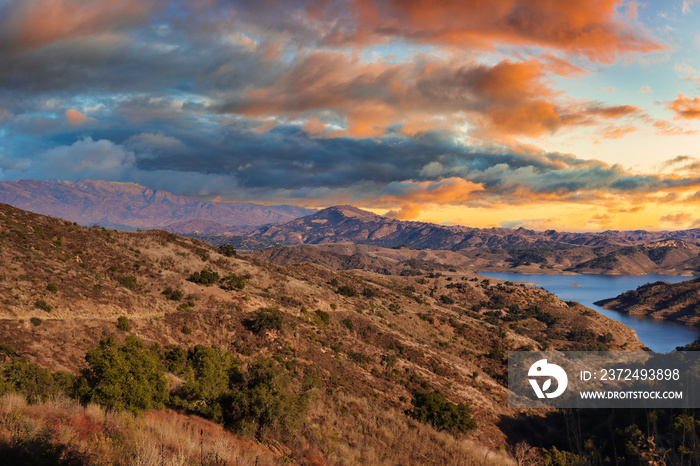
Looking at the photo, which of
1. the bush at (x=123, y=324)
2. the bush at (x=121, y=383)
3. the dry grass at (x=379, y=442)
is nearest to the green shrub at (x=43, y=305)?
the bush at (x=123, y=324)

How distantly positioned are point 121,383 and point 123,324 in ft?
65.1

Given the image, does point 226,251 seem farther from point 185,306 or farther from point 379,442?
point 379,442

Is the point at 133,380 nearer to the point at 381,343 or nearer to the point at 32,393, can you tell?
the point at 32,393

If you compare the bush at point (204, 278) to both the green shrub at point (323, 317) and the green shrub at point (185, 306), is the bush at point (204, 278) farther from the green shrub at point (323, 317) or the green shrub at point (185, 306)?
the green shrub at point (323, 317)

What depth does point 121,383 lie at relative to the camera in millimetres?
17031

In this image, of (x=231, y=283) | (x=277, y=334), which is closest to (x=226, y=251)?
(x=231, y=283)

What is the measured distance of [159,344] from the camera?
33.6m

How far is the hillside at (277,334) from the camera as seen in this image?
76.7 feet

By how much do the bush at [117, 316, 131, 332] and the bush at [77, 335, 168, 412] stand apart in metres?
17.2

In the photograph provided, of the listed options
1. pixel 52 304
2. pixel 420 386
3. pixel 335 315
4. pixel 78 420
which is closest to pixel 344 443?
pixel 78 420

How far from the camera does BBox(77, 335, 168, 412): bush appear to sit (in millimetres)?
16375

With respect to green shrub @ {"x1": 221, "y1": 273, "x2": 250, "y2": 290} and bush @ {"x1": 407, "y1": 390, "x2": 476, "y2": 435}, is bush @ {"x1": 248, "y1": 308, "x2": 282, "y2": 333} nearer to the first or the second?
green shrub @ {"x1": 221, "y1": 273, "x2": 250, "y2": 290}

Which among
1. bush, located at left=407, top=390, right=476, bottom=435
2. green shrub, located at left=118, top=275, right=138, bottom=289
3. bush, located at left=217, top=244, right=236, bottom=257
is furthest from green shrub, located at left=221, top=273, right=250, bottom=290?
bush, located at left=407, top=390, right=476, bottom=435

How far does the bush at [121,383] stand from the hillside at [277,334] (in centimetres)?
543
